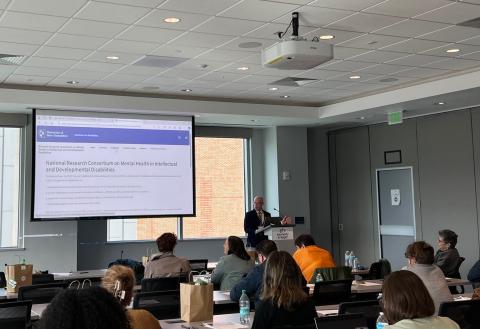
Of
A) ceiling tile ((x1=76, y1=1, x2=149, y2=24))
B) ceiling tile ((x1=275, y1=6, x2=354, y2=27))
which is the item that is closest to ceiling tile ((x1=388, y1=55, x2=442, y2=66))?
ceiling tile ((x1=275, y1=6, x2=354, y2=27))

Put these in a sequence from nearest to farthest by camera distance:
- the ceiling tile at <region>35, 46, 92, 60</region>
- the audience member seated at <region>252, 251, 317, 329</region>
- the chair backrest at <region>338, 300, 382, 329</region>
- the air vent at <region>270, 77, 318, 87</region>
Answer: the audience member seated at <region>252, 251, 317, 329</region> < the chair backrest at <region>338, 300, 382, 329</region> < the ceiling tile at <region>35, 46, 92, 60</region> < the air vent at <region>270, 77, 318, 87</region>

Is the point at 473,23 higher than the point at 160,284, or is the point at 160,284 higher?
the point at 473,23

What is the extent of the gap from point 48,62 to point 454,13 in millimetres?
4876

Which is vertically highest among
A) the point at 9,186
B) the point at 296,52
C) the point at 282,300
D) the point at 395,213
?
the point at 296,52

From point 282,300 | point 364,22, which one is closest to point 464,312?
point 282,300

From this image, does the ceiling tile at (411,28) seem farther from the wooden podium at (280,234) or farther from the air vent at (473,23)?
the wooden podium at (280,234)

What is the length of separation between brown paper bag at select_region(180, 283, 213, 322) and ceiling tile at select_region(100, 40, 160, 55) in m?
3.59

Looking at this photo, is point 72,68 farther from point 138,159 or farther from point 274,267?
point 274,267

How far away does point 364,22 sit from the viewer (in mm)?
6230

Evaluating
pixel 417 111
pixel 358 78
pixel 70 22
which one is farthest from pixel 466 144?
pixel 70 22

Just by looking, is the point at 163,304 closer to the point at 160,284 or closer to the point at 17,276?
the point at 160,284

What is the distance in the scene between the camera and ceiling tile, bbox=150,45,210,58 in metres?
7.14

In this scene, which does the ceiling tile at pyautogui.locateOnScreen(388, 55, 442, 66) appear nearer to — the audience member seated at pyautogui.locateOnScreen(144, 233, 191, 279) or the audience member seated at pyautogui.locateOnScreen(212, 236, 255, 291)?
the audience member seated at pyautogui.locateOnScreen(212, 236, 255, 291)

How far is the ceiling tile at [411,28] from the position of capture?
6289 mm
